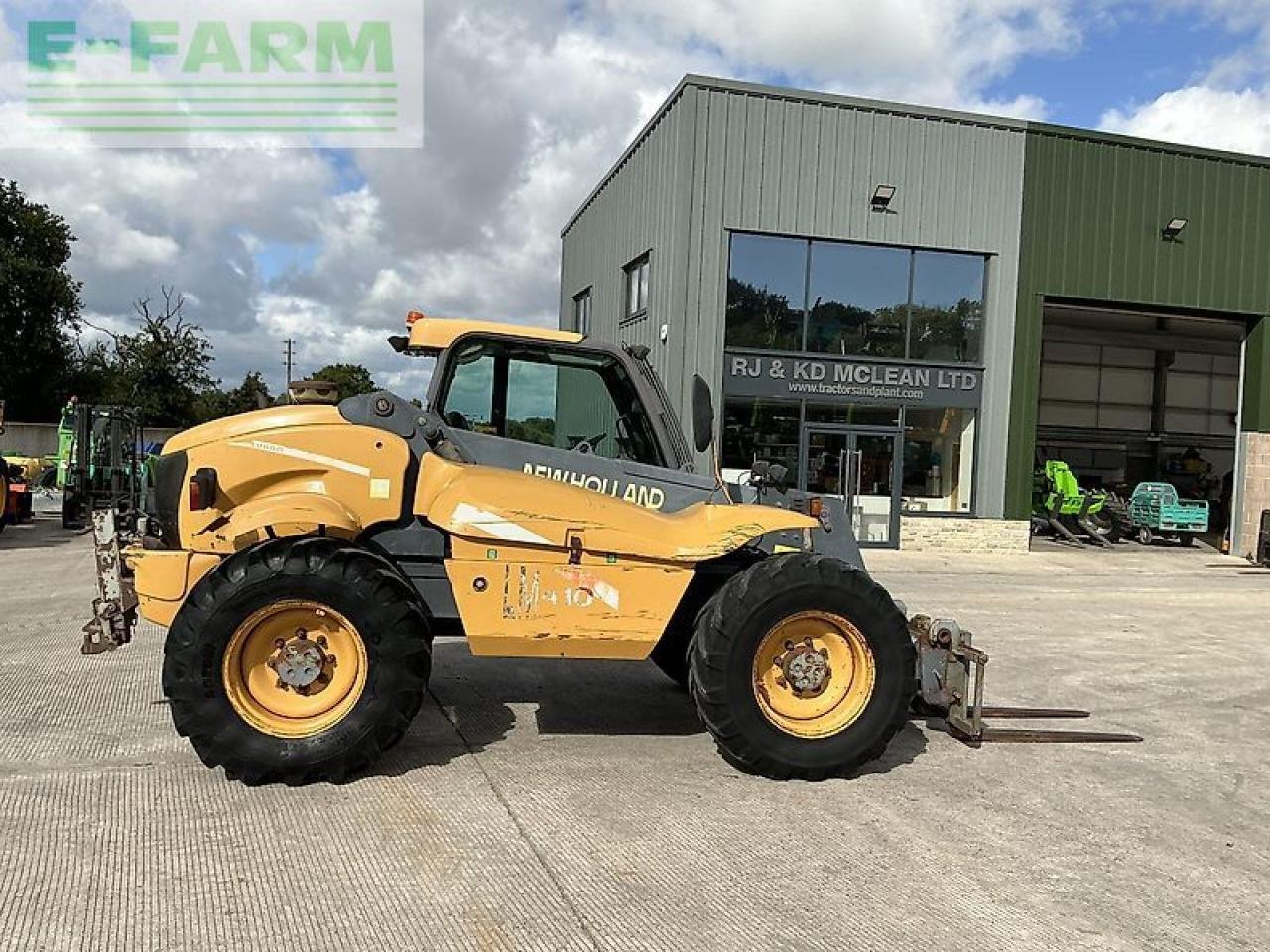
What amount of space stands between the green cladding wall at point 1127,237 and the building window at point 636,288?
6886 millimetres

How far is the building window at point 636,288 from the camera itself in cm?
1934

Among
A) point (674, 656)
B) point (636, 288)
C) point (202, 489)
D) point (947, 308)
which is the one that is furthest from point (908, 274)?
point (202, 489)

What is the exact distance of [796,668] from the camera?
5.27 meters

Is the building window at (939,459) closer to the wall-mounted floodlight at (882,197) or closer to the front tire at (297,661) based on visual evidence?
the wall-mounted floodlight at (882,197)

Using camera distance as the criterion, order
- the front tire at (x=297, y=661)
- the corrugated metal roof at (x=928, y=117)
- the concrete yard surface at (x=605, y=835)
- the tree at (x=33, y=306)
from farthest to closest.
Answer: the tree at (x=33, y=306), the corrugated metal roof at (x=928, y=117), the front tire at (x=297, y=661), the concrete yard surface at (x=605, y=835)

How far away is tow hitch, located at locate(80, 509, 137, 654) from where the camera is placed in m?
5.42

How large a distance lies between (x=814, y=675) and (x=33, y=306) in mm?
41659

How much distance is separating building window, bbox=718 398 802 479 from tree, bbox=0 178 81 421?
31380mm

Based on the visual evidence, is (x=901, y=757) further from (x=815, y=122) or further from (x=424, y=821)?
(x=815, y=122)

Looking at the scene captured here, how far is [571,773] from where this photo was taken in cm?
516

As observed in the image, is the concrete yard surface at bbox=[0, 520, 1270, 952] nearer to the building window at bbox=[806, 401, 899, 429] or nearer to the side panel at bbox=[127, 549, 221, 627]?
the side panel at bbox=[127, 549, 221, 627]

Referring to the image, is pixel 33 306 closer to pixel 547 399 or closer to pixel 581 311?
pixel 581 311

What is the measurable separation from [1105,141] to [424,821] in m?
19.0

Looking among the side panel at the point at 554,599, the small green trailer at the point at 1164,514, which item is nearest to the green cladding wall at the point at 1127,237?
the small green trailer at the point at 1164,514
